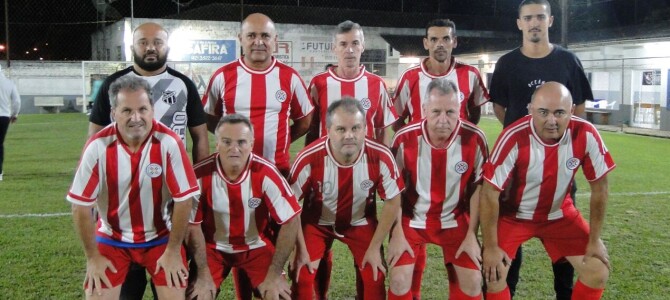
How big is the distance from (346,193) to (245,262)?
68cm

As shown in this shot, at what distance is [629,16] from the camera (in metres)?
24.8

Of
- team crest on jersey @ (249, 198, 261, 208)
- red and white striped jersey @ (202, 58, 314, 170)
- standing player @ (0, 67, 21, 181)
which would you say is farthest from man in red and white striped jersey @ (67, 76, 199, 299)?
standing player @ (0, 67, 21, 181)

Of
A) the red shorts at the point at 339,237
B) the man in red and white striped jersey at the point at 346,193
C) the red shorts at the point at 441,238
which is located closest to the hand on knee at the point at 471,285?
the red shorts at the point at 441,238

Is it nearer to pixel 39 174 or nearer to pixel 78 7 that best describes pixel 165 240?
pixel 39 174

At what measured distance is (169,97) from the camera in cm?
347

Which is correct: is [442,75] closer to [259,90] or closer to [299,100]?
[299,100]

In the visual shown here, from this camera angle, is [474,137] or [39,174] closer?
[474,137]

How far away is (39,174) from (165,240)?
6.32m

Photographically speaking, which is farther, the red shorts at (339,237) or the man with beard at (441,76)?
the man with beard at (441,76)

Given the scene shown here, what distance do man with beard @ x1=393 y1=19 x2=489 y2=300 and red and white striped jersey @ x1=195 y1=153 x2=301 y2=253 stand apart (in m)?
1.31

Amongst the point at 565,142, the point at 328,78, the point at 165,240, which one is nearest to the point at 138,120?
the point at 165,240

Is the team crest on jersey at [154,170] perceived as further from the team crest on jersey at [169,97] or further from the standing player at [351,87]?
the standing player at [351,87]

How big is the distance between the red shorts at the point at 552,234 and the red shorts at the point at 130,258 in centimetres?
172

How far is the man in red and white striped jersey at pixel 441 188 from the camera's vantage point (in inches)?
132
